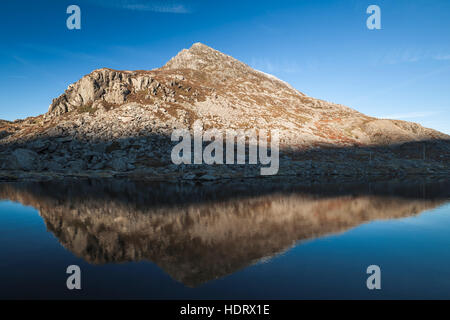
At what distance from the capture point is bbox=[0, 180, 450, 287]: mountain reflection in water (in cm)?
1538

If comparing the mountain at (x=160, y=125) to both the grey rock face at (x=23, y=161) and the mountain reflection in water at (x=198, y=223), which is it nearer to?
the grey rock face at (x=23, y=161)

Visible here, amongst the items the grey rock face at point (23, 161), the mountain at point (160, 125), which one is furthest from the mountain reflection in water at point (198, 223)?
the grey rock face at point (23, 161)

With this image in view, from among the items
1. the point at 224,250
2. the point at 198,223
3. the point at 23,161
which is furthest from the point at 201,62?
the point at 224,250

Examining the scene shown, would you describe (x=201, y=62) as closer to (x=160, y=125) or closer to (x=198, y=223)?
(x=160, y=125)

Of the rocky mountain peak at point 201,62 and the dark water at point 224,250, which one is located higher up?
the rocky mountain peak at point 201,62

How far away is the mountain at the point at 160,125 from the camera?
80250 mm

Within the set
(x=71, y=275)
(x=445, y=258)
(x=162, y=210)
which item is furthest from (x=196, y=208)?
(x=445, y=258)

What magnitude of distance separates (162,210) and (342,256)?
1930 centimetres

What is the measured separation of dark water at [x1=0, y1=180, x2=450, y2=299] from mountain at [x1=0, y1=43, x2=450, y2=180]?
46558 mm

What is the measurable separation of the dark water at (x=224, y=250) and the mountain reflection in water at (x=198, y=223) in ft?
0.33

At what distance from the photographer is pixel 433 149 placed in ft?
364

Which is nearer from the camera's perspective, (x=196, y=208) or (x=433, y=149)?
(x=196, y=208)

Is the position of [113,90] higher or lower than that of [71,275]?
higher
